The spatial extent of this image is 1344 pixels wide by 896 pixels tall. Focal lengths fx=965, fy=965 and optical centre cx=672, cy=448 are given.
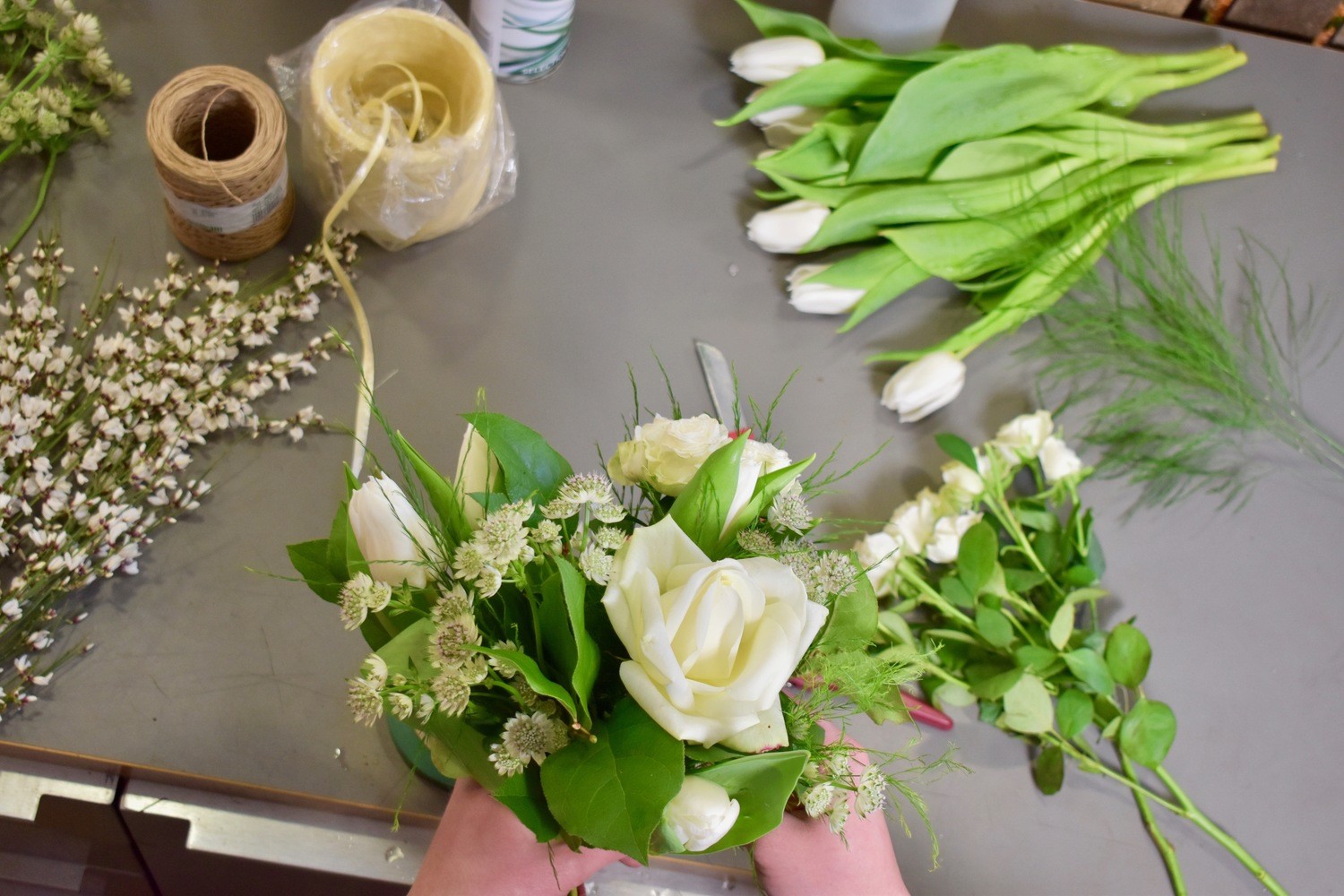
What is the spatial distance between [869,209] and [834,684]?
0.47 metres

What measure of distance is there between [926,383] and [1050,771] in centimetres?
31

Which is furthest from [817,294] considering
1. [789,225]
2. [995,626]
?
[995,626]

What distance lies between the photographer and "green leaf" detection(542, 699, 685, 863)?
36 centimetres

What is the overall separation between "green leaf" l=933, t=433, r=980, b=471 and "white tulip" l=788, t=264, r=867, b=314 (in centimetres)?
14

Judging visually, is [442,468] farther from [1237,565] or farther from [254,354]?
[1237,565]

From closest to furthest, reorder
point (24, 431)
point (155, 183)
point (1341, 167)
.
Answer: point (24, 431), point (155, 183), point (1341, 167)

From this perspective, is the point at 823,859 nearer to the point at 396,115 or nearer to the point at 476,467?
the point at 476,467

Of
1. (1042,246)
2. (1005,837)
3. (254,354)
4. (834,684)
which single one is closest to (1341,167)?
(1042,246)

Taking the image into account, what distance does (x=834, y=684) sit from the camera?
17.5 inches

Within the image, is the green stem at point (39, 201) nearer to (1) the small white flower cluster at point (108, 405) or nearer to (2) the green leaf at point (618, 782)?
(1) the small white flower cluster at point (108, 405)

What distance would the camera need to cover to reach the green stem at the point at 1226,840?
0.74 m

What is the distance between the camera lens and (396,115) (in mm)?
702

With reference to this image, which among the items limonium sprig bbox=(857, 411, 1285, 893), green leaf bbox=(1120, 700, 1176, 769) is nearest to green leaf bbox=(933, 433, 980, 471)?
limonium sprig bbox=(857, 411, 1285, 893)

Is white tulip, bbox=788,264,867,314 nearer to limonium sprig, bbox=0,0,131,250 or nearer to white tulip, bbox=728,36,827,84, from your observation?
white tulip, bbox=728,36,827,84
